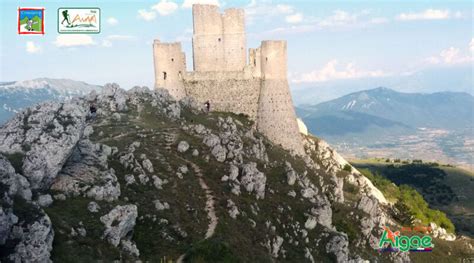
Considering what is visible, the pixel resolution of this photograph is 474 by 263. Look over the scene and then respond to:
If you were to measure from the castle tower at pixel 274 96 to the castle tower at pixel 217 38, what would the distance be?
4.48 m

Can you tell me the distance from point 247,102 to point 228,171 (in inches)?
1289

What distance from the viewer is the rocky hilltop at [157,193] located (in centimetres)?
3628

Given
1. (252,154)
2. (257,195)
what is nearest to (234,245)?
(257,195)

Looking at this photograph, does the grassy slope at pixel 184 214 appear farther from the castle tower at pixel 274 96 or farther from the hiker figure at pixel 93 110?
the castle tower at pixel 274 96

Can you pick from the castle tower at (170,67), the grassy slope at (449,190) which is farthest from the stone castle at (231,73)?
the grassy slope at (449,190)

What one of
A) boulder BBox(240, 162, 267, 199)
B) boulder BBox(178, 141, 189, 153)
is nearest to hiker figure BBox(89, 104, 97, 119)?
boulder BBox(178, 141, 189, 153)

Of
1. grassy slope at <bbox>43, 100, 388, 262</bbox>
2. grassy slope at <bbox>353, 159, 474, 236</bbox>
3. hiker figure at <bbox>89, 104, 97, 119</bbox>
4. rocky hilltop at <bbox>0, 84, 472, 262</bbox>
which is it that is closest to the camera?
rocky hilltop at <bbox>0, 84, 472, 262</bbox>

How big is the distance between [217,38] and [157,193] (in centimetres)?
4378

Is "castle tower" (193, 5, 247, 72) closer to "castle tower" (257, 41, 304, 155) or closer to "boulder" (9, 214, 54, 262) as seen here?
"castle tower" (257, 41, 304, 155)

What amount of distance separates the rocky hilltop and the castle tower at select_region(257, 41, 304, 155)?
895 centimetres

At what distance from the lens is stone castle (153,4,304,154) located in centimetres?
8650

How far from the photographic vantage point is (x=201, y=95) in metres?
89.7

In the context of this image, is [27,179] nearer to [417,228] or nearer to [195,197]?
[195,197]

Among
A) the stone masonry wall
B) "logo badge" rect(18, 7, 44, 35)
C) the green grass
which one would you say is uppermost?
"logo badge" rect(18, 7, 44, 35)
